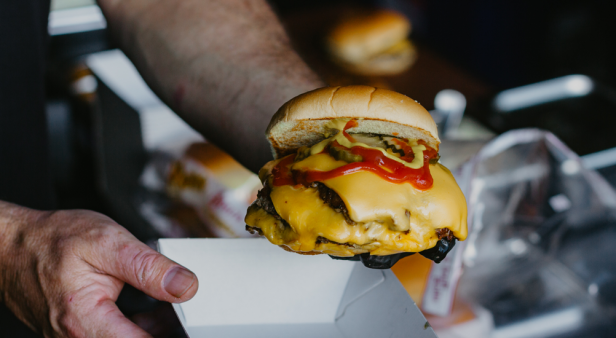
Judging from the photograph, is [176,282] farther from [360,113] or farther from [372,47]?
[372,47]

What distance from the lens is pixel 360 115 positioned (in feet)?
3.24

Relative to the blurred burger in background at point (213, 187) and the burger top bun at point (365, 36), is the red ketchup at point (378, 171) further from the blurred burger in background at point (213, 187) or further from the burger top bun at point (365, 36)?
the burger top bun at point (365, 36)

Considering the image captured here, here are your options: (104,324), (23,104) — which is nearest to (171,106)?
(23,104)

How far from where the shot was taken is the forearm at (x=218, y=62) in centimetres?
156

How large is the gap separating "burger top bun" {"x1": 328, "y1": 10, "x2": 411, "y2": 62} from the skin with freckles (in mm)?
1309

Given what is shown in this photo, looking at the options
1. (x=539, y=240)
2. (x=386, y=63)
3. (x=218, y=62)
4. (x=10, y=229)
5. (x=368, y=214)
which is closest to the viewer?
(x=368, y=214)

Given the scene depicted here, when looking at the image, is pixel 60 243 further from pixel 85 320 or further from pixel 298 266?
pixel 298 266

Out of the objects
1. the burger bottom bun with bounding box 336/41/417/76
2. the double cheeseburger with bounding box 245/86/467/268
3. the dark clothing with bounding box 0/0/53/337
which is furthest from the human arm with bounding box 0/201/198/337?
the burger bottom bun with bounding box 336/41/417/76

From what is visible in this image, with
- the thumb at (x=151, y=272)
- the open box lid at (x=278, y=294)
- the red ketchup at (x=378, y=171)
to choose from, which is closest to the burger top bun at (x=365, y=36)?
the open box lid at (x=278, y=294)

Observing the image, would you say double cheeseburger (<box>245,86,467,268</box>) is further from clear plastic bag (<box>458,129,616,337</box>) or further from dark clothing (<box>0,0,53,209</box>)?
dark clothing (<box>0,0,53,209</box>)

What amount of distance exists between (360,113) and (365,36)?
240cm

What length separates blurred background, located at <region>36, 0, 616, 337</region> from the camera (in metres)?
1.71

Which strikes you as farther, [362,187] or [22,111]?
[22,111]

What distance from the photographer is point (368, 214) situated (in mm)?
916
